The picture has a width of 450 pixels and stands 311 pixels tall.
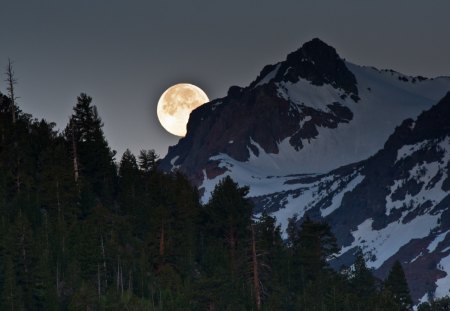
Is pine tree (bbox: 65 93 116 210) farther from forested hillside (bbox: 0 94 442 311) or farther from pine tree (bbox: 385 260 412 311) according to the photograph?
pine tree (bbox: 385 260 412 311)

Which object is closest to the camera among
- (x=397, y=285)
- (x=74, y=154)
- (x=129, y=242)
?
(x=129, y=242)

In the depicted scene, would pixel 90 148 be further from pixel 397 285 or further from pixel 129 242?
pixel 397 285

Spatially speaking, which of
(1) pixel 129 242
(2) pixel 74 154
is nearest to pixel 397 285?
(1) pixel 129 242

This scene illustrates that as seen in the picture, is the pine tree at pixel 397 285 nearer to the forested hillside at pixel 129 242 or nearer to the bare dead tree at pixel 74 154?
the forested hillside at pixel 129 242

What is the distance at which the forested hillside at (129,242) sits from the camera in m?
99.1

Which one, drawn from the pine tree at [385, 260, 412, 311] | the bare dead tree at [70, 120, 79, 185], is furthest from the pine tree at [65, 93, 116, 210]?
the pine tree at [385, 260, 412, 311]

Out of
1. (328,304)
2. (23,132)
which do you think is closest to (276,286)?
(328,304)

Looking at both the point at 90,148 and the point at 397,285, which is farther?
the point at 397,285

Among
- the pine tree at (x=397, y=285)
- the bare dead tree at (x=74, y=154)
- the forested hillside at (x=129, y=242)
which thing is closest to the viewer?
the forested hillside at (x=129, y=242)

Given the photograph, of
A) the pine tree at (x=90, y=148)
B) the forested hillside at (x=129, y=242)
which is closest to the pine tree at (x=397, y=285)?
the forested hillside at (x=129, y=242)

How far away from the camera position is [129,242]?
117 meters

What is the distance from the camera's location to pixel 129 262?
359 ft

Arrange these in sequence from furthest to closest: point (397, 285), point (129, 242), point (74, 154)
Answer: point (397, 285) → point (74, 154) → point (129, 242)

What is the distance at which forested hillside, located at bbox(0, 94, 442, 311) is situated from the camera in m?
99.1
